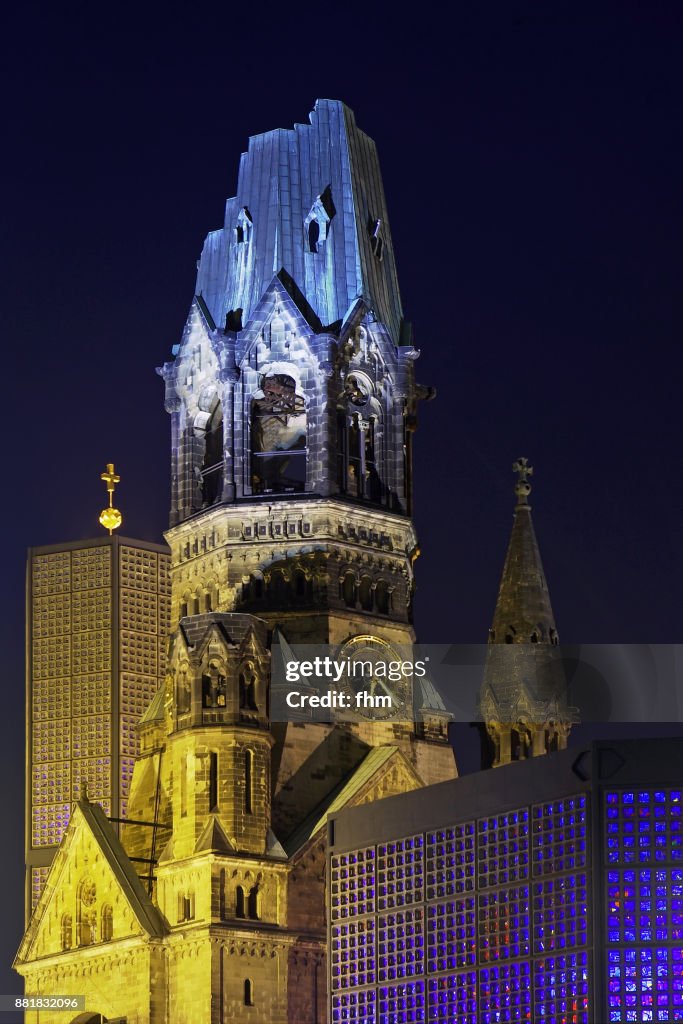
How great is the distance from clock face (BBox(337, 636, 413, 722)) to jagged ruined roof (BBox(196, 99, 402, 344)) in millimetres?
12814

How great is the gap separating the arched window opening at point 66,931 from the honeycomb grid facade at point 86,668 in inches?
735

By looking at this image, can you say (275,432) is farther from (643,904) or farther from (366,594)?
(643,904)

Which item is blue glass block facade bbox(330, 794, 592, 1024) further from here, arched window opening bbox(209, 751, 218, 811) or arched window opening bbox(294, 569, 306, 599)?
arched window opening bbox(294, 569, 306, 599)

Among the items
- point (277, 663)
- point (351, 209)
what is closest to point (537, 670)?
point (277, 663)

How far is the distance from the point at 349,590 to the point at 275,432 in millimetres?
8083

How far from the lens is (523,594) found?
5017 inches

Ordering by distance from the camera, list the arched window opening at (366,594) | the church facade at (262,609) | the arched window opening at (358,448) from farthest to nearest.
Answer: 1. the arched window opening at (358,448)
2. the arched window opening at (366,594)
3. the church facade at (262,609)

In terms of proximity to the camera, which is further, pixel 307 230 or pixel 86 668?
pixel 86 668

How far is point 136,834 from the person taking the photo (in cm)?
12119

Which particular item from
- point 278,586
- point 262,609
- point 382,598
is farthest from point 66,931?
point 382,598

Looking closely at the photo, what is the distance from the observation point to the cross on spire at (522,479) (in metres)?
130

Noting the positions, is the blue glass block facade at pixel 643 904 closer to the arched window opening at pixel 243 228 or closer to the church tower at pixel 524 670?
the church tower at pixel 524 670

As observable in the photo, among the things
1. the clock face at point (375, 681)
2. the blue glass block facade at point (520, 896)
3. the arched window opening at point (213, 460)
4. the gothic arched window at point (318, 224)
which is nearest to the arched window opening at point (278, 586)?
the clock face at point (375, 681)

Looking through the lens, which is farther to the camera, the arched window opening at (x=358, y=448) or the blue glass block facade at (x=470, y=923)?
the arched window opening at (x=358, y=448)
